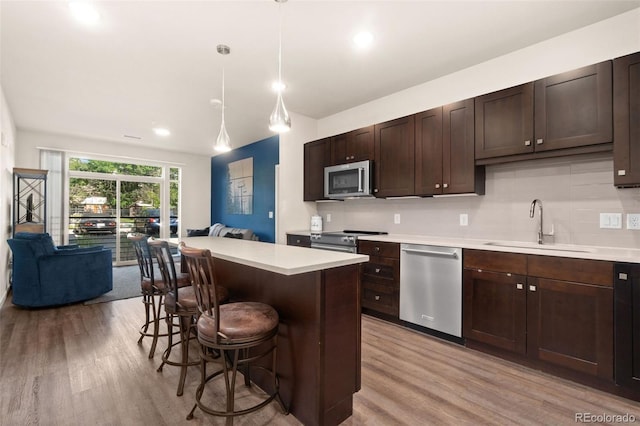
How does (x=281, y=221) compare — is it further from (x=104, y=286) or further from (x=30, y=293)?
(x=30, y=293)

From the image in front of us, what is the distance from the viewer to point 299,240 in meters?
4.24

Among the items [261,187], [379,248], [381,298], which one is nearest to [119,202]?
[261,187]

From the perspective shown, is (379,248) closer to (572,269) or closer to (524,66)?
(572,269)

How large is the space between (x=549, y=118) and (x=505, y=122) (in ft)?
1.05

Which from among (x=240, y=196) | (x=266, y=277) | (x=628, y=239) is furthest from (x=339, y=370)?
(x=240, y=196)

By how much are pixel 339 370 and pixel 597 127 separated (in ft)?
8.31

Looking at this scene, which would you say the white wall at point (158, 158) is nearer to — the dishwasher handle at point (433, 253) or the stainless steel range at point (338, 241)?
the stainless steel range at point (338, 241)

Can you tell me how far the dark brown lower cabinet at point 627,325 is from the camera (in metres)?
1.86

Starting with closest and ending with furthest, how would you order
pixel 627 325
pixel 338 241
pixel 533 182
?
pixel 627 325
pixel 533 182
pixel 338 241

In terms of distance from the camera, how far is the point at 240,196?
654 centimetres

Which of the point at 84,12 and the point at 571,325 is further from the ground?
the point at 84,12

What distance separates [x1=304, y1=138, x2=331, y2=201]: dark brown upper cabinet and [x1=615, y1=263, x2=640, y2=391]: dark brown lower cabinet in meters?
3.25

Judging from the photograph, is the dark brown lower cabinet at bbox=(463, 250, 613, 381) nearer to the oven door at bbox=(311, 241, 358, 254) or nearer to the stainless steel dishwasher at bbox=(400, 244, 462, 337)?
the stainless steel dishwasher at bbox=(400, 244, 462, 337)

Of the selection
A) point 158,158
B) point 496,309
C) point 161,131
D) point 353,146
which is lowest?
point 496,309
